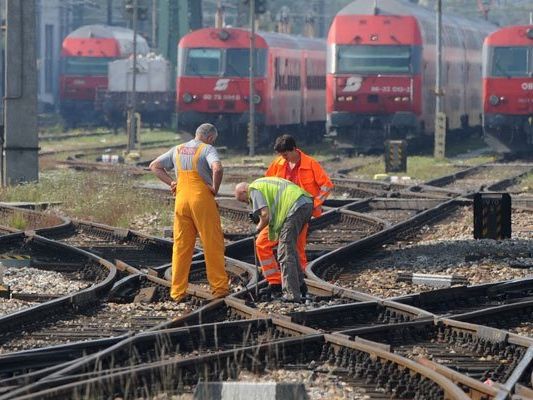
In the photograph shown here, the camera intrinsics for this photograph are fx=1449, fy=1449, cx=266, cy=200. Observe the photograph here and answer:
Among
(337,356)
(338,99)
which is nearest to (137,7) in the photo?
(338,99)

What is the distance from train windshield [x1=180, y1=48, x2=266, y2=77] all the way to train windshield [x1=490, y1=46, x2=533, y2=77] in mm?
6614

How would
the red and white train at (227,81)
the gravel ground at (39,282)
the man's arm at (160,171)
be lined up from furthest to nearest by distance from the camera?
the red and white train at (227,81) < the gravel ground at (39,282) < the man's arm at (160,171)

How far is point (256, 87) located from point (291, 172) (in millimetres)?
23152

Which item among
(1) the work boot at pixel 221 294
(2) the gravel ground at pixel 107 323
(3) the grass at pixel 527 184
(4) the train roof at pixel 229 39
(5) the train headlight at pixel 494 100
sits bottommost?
(3) the grass at pixel 527 184

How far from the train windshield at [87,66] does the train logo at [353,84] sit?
20.4 metres

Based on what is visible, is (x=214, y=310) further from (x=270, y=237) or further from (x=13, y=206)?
(x=13, y=206)

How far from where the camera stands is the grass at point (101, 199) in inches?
731

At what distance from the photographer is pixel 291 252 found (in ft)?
35.7

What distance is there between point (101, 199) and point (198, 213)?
8983mm

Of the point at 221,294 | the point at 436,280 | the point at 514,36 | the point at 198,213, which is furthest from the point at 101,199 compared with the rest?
the point at 514,36

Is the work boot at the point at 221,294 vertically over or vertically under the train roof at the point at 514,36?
under

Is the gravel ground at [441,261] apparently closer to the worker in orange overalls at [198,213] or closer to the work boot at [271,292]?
the work boot at [271,292]

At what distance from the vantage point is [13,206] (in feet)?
61.8

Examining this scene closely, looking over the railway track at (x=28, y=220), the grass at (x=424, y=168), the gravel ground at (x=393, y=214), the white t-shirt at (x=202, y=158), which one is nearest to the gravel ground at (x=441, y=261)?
the white t-shirt at (x=202, y=158)
